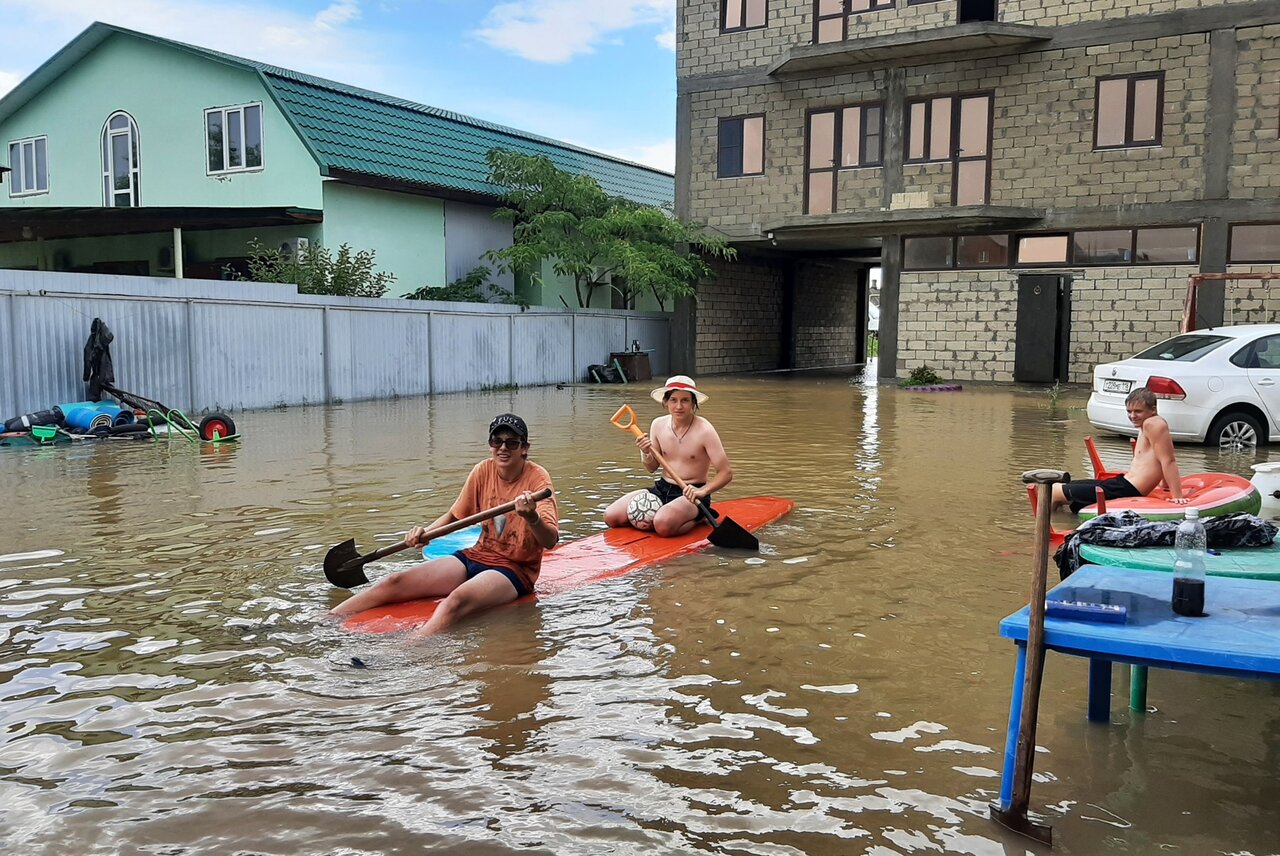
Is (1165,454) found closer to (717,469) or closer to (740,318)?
(717,469)

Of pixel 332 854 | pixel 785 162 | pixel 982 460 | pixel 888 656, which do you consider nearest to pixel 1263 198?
pixel 785 162

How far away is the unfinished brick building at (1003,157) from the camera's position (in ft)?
67.8

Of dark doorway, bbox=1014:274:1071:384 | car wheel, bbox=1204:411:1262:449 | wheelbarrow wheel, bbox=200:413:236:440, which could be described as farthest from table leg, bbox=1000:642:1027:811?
dark doorway, bbox=1014:274:1071:384

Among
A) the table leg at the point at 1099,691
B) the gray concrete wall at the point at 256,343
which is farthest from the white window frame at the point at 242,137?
the table leg at the point at 1099,691

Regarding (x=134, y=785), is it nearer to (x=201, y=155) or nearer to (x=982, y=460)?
(x=982, y=460)

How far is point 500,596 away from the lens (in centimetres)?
530

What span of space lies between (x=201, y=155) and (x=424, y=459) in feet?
55.6

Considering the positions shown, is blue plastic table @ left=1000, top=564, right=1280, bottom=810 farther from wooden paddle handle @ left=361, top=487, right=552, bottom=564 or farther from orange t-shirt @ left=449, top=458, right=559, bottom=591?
orange t-shirt @ left=449, top=458, right=559, bottom=591

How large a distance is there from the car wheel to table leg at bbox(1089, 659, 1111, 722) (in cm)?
916

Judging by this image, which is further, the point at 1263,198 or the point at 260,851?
the point at 1263,198

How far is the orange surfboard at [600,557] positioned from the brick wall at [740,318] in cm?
2068

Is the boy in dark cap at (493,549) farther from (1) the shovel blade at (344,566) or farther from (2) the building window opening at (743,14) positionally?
(2) the building window opening at (743,14)

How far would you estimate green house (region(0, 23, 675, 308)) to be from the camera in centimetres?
2245

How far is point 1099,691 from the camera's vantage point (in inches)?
154
